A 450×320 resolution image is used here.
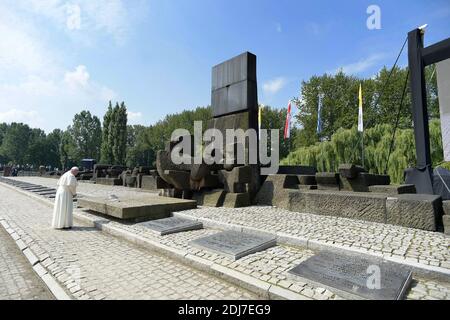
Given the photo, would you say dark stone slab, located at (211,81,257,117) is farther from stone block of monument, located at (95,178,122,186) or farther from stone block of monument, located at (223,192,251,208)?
stone block of monument, located at (95,178,122,186)

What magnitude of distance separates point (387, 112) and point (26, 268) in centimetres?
3227

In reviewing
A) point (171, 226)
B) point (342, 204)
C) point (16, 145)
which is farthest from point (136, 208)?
point (16, 145)

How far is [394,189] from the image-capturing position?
22.2 feet

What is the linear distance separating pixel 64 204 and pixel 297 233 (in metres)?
5.36

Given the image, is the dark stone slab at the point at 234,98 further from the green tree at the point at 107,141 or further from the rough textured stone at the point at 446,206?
the green tree at the point at 107,141

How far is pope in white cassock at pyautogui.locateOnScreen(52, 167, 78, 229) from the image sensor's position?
6195 mm

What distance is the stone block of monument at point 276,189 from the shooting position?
320 inches

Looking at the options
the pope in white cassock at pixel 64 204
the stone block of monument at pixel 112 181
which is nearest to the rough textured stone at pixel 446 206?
the pope in white cassock at pixel 64 204

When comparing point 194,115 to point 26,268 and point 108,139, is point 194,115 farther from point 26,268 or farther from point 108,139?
point 26,268

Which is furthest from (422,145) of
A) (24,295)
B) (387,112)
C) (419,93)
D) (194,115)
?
(194,115)

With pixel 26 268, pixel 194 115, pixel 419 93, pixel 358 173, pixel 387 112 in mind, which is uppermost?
pixel 194 115

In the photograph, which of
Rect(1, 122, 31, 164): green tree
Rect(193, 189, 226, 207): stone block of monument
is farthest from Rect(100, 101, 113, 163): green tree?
Rect(193, 189, 226, 207): stone block of monument

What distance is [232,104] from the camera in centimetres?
983
